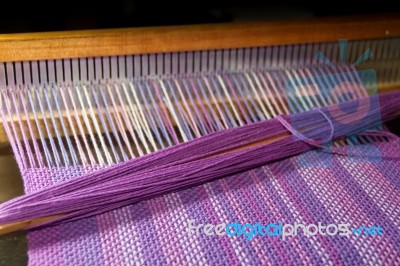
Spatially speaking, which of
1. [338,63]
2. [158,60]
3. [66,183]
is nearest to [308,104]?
[338,63]

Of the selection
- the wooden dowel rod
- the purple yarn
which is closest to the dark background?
the wooden dowel rod

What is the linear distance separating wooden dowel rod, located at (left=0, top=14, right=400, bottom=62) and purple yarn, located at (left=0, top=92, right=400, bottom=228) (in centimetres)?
20

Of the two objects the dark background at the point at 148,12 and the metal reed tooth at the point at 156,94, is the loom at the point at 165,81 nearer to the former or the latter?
the metal reed tooth at the point at 156,94

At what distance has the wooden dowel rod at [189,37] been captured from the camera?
1.19 m

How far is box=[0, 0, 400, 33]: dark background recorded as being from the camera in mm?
1374

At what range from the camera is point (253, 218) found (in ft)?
3.23

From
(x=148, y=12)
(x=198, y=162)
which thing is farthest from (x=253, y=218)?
(x=148, y=12)

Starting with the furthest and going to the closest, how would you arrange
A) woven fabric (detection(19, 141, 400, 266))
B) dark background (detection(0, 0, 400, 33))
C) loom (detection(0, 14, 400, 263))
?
dark background (detection(0, 0, 400, 33)) < loom (detection(0, 14, 400, 263)) < woven fabric (detection(19, 141, 400, 266))

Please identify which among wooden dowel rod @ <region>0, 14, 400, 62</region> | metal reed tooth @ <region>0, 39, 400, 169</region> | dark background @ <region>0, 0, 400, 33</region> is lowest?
metal reed tooth @ <region>0, 39, 400, 169</region>

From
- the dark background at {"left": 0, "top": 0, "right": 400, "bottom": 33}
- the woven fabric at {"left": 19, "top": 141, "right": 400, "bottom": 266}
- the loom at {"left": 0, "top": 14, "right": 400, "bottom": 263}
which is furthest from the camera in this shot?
the dark background at {"left": 0, "top": 0, "right": 400, "bottom": 33}

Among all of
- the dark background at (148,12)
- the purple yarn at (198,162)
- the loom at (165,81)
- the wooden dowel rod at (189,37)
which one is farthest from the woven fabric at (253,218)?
the dark background at (148,12)

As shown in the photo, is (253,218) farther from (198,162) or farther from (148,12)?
(148,12)

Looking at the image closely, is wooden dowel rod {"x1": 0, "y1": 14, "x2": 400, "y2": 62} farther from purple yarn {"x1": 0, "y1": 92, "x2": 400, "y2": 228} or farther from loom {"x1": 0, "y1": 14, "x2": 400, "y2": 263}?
purple yarn {"x1": 0, "y1": 92, "x2": 400, "y2": 228}

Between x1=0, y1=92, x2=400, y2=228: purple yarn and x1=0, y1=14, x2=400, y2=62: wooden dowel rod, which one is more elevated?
x1=0, y1=14, x2=400, y2=62: wooden dowel rod
